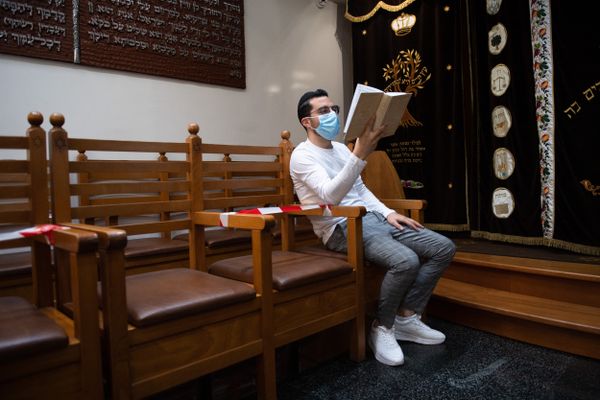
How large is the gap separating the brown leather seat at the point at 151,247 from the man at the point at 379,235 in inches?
26.5

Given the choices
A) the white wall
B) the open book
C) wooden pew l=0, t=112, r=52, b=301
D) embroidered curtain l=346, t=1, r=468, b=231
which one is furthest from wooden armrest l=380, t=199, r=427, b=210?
wooden pew l=0, t=112, r=52, b=301

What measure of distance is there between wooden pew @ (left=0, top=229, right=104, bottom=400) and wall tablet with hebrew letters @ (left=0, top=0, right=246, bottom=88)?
163 cm

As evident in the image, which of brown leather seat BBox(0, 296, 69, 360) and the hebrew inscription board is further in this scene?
the hebrew inscription board

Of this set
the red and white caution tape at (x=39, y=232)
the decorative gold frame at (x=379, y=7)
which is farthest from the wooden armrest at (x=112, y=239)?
the decorative gold frame at (x=379, y=7)

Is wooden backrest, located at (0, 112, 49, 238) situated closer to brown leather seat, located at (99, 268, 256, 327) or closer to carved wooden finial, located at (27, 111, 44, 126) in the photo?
carved wooden finial, located at (27, 111, 44, 126)

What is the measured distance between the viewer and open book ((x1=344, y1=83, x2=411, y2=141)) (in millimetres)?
1598

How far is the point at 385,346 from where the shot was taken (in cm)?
172

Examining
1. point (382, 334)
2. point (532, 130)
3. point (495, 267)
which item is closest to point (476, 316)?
point (495, 267)

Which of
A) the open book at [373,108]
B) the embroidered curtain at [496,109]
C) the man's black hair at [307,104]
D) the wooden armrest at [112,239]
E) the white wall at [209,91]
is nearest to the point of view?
the wooden armrest at [112,239]

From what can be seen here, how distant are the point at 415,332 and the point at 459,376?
320 mm

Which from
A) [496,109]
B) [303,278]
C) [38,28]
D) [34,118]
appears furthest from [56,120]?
[496,109]

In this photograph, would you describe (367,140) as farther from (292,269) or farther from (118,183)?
(118,183)

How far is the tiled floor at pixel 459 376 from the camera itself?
1462 millimetres

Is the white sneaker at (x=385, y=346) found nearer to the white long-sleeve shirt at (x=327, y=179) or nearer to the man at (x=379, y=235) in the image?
the man at (x=379, y=235)
